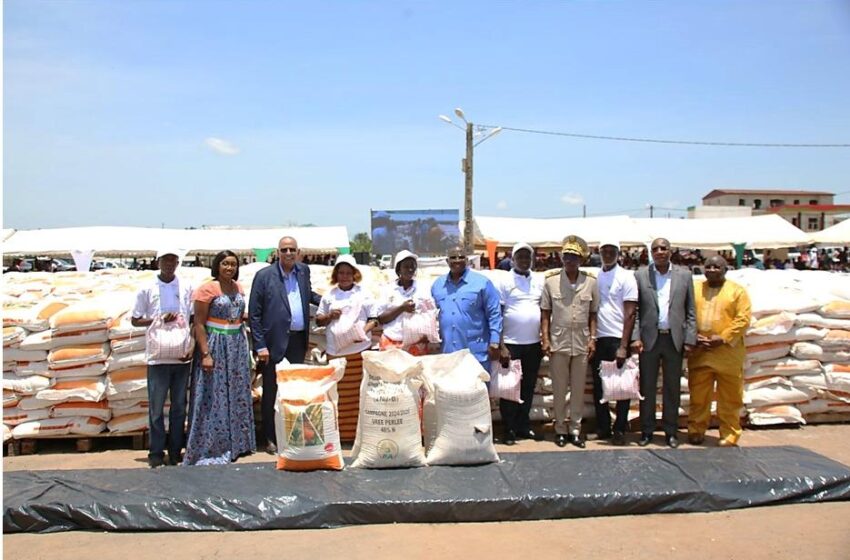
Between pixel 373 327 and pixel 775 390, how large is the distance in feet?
11.9

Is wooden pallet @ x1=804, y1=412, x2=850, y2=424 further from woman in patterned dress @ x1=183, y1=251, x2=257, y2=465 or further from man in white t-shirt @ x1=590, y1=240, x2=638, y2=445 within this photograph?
woman in patterned dress @ x1=183, y1=251, x2=257, y2=465

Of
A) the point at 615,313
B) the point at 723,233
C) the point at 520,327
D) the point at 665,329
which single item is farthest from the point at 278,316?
the point at 723,233

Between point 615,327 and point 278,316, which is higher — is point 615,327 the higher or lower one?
the lower one

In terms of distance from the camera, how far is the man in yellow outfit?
5.21 meters

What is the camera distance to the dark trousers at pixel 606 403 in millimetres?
5340

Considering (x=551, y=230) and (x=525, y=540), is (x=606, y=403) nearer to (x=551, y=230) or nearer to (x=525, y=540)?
(x=525, y=540)

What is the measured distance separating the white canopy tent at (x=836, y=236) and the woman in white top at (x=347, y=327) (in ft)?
67.7

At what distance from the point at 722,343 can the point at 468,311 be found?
6.49 feet

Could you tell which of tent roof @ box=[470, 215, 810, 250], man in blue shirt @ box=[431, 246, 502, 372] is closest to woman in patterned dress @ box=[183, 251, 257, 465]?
man in blue shirt @ box=[431, 246, 502, 372]

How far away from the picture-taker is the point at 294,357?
511cm

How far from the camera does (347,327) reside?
504 cm

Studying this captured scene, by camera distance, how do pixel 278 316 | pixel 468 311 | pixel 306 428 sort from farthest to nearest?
pixel 468 311 < pixel 278 316 < pixel 306 428

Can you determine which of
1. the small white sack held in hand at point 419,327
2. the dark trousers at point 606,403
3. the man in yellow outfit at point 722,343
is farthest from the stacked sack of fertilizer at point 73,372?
Result: the man in yellow outfit at point 722,343

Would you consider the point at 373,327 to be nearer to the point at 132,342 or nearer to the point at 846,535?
the point at 132,342
